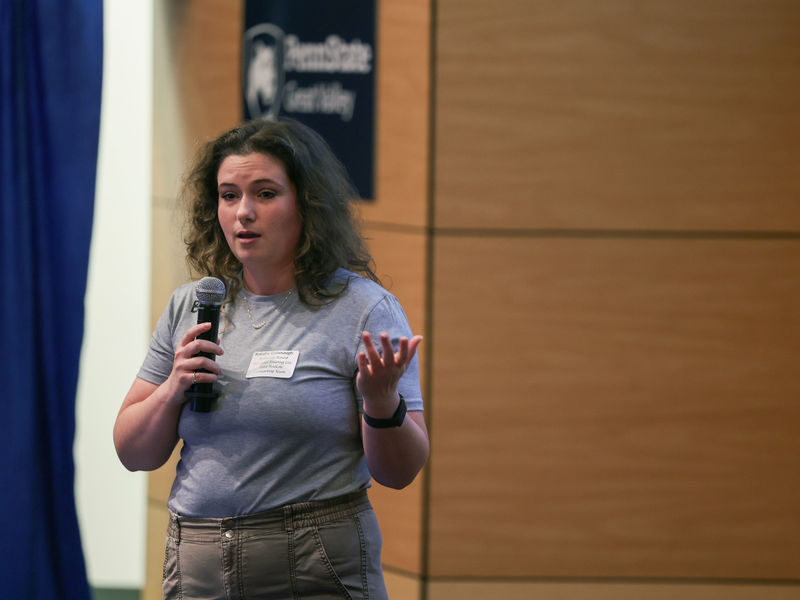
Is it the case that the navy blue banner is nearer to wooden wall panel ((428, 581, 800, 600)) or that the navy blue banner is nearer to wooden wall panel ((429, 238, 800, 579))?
wooden wall panel ((429, 238, 800, 579))

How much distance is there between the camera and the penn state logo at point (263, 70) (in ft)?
9.84

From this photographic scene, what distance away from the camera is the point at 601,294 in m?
2.89

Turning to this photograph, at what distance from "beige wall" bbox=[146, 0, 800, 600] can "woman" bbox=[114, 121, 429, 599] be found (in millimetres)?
1307

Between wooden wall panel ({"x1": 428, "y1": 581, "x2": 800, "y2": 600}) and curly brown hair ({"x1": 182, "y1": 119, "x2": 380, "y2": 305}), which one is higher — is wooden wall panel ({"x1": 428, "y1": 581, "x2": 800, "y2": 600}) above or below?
below

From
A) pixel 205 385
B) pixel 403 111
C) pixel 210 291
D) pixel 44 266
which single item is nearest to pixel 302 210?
pixel 210 291

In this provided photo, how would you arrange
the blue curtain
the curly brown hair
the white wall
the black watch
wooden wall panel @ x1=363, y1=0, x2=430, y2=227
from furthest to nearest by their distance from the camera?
the white wall → the blue curtain → wooden wall panel @ x1=363, y1=0, x2=430, y2=227 → the curly brown hair → the black watch

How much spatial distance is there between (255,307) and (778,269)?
1978mm

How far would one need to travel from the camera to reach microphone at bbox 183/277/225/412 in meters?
1.45

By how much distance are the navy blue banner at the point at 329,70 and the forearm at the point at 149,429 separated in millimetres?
1535

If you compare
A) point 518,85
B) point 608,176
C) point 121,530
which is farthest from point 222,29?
point 121,530

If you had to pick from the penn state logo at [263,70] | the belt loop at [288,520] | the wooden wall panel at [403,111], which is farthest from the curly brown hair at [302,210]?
the penn state logo at [263,70]

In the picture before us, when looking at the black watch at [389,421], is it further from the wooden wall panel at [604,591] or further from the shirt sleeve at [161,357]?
the wooden wall panel at [604,591]

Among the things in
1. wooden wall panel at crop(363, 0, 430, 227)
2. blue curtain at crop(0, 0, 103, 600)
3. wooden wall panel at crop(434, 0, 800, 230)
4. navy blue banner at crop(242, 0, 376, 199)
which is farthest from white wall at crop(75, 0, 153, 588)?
wooden wall panel at crop(434, 0, 800, 230)

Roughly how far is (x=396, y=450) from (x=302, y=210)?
1.51ft
